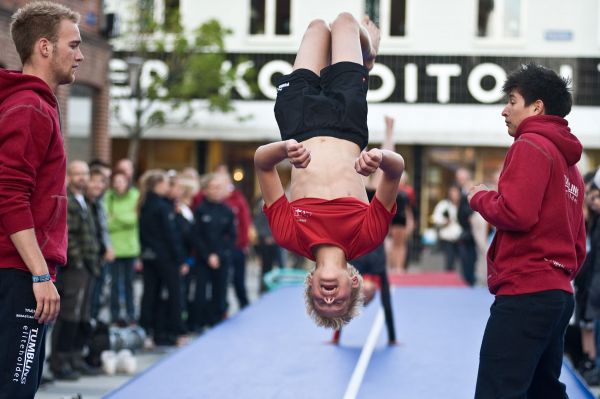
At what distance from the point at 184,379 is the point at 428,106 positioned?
18700 mm

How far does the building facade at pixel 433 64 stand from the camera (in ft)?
82.1

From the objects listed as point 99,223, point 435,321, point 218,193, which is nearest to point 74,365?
point 99,223

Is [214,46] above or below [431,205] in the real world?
above

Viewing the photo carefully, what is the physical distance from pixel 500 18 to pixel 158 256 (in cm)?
1690

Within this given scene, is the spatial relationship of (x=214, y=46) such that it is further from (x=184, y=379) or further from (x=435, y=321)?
(x=184, y=379)

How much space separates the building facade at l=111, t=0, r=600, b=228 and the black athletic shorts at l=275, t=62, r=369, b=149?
59.3ft

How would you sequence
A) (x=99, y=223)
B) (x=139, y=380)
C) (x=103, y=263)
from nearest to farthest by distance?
(x=139, y=380) < (x=99, y=223) < (x=103, y=263)

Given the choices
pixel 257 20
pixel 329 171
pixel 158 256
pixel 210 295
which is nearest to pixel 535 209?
pixel 329 171

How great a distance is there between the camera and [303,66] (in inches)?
277

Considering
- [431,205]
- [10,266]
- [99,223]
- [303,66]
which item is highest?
[303,66]

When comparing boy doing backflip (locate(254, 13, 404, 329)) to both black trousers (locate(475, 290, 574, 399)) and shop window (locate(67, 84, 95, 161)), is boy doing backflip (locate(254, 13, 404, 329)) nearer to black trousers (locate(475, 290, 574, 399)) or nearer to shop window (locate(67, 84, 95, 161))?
black trousers (locate(475, 290, 574, 399))

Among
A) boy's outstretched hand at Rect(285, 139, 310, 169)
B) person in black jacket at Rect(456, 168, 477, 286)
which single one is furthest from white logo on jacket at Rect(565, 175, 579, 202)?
person in black jacket at Rect(456, 168, 477, 286)

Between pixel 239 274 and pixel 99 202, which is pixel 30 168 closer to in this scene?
pixel 99 202

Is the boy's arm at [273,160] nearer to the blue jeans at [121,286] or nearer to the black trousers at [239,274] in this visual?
the blue jeans at [121,286]
